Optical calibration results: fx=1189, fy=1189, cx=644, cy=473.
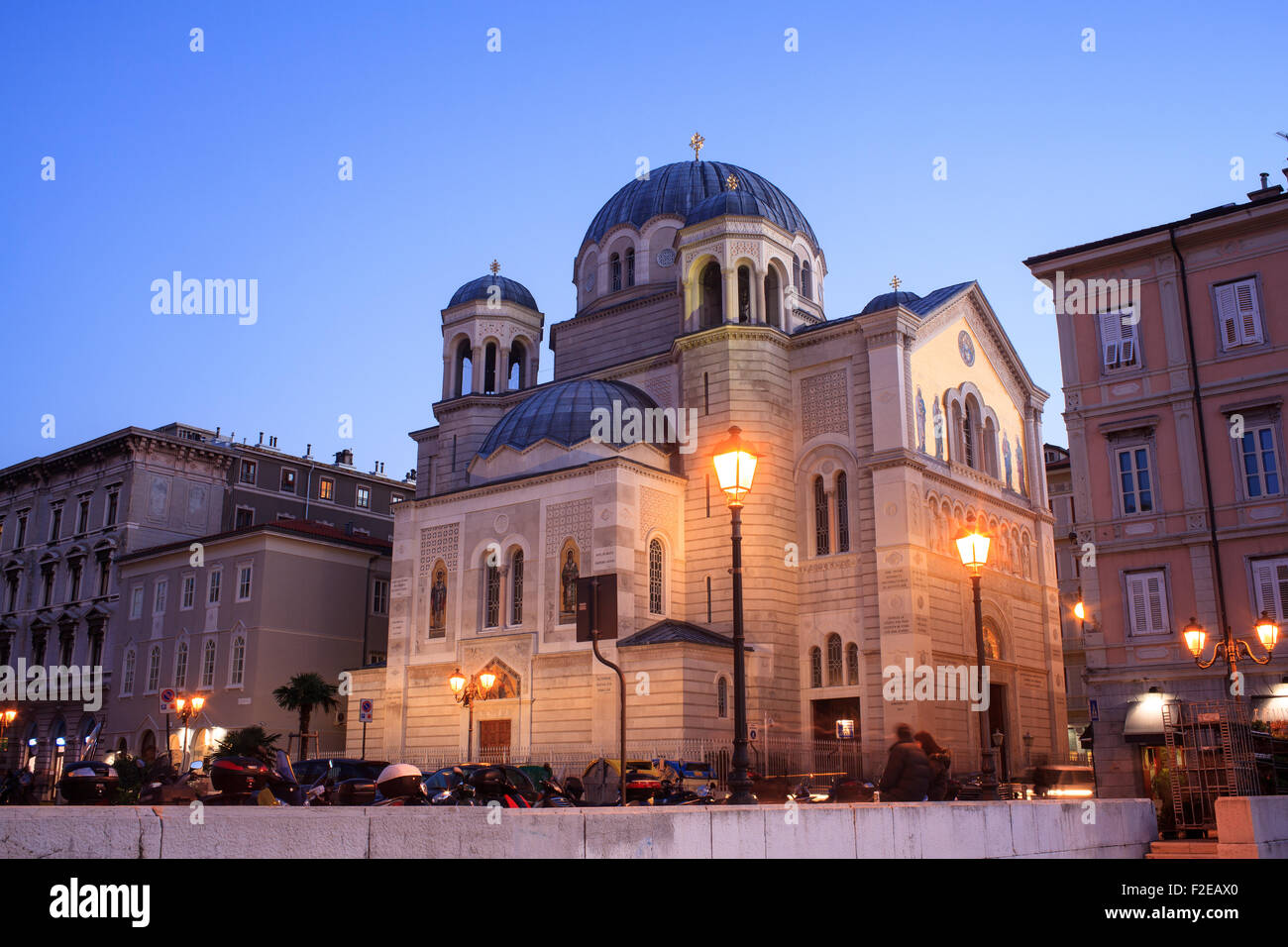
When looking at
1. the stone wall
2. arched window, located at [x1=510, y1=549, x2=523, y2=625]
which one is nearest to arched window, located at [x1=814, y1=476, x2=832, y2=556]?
arched window, located at [x1=510, y1=549, x2=523, y2=625]

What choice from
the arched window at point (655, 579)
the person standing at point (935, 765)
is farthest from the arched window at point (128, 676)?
the person standing at point (935, 765)

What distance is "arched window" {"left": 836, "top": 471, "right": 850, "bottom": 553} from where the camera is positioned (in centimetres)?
3794

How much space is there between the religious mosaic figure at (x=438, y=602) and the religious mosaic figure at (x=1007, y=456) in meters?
20.5

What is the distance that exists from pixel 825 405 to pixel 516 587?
1178cm

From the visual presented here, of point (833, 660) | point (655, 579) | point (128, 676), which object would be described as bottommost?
point (833, 660)

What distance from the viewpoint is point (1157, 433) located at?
2861 centimetres

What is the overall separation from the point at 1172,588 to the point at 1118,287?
7.68m

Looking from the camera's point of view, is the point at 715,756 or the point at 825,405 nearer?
the point at 715,756

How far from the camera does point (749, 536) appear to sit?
122 ft

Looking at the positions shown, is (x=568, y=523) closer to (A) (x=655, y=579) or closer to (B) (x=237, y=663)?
(A) (x=655, y=579)

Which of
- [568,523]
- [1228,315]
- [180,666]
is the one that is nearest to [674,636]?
[568,523]

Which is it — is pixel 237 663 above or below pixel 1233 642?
above

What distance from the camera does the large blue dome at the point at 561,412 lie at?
39.9 m
